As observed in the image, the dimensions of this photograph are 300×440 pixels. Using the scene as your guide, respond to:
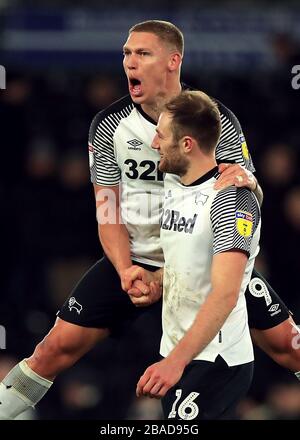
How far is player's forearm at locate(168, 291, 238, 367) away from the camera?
18.0ft

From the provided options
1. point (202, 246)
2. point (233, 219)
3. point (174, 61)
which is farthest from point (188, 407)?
point (174, 61)

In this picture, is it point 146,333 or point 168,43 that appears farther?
point 146,333

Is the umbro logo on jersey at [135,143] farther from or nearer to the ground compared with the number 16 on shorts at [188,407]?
farther from the ground

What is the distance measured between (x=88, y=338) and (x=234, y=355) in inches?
42.3

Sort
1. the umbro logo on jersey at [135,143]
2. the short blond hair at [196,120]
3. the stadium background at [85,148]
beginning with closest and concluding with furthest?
the short blond hair at [196,120] → the umbro logo on jersey at [135,143] → the stadium background at [85,148]

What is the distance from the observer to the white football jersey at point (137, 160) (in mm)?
6422

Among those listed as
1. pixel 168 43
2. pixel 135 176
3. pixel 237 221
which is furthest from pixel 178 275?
pixel 168 43

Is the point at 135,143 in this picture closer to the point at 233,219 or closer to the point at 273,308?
the point at 233,219

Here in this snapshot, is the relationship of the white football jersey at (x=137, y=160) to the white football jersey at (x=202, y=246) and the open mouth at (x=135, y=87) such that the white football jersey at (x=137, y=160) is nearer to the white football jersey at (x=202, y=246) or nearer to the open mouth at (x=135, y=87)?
the open mouth at (x=135, y=87)

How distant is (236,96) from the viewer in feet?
38.1

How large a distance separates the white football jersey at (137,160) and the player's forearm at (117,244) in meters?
0.06

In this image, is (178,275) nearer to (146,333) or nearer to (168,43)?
(168,43)

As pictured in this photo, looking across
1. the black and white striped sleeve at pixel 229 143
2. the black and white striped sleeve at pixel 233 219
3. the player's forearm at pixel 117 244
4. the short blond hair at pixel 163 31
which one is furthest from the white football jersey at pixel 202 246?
the short blond hair at pixel 163 31

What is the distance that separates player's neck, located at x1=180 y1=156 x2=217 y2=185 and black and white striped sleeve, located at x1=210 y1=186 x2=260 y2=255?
15 cm
